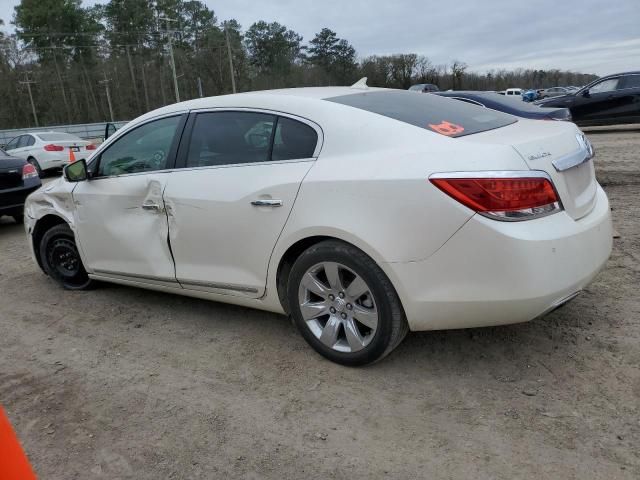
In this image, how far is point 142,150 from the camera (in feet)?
13.3

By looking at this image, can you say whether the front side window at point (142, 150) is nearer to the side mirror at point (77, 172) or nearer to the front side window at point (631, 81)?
the side mirror at point (77, 172)

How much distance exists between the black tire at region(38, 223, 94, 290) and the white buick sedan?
672 mm

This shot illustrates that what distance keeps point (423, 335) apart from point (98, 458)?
1.95 m

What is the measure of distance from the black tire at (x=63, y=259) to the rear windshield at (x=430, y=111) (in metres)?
2.72

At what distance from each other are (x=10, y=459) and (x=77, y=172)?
2.94 meters

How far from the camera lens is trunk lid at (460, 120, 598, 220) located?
106 inches

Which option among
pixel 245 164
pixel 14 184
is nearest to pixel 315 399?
pixel 245 164

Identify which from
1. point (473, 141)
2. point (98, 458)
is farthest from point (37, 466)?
point (473, 141)

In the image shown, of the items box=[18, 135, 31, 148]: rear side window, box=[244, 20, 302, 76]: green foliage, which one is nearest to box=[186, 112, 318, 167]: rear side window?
box=[18, 135, 31, 148]: rear side window

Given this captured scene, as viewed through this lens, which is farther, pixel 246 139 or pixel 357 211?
pixel 246 139

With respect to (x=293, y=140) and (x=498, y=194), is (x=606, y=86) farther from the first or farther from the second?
(x=498, y=194)

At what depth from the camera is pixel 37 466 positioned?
250 cm

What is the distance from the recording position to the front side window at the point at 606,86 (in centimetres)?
1414

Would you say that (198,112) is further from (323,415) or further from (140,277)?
(323,415)
